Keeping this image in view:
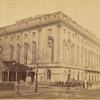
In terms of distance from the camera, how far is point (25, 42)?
8.91 metres

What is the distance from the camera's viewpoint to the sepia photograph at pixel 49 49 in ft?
25.2

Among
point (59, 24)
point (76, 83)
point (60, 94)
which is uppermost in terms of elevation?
point (59, 24)

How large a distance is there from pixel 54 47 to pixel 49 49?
0.29 m

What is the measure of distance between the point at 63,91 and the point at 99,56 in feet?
7.76

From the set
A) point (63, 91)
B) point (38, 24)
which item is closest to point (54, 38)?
point (38, 24)

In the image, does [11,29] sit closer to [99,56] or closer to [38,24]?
[38,24]

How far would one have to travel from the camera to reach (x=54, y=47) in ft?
28.3

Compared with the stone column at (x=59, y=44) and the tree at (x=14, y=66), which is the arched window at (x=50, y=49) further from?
the tree at (x=14, y=66)

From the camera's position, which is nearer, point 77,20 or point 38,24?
point 77,20

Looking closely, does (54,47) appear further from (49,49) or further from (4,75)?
(4,75)

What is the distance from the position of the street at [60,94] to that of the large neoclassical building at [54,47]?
1.67 feet

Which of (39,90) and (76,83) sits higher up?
(76,83)

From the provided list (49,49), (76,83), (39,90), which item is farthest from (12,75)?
(76,83)

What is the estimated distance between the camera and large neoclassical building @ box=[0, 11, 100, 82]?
26.6ft
